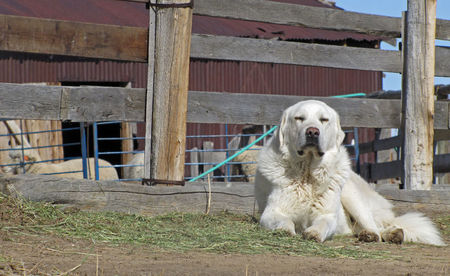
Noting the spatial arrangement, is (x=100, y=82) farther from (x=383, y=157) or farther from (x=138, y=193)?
(x=138, y=193)

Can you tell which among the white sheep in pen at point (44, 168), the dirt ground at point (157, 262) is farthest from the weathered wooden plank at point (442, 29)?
the white sheep in pen at point (44, 168)

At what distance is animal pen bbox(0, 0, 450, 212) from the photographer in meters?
5.19

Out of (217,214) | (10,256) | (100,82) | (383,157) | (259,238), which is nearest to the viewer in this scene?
(10,256)

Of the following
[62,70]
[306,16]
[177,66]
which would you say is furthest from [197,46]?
[62,70]

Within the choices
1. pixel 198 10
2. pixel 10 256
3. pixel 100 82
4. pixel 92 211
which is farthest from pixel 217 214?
pixel 100 82

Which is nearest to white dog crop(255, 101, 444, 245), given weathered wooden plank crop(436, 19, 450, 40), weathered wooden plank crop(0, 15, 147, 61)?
weathered wooden plank crop(0, 15, 147, 61)

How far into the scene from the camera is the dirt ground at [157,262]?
301 cm

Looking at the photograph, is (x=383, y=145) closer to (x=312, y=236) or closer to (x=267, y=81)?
(x=312, y=236)

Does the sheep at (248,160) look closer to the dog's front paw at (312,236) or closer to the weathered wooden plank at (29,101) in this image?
the weathered wooden plank at (29,101)

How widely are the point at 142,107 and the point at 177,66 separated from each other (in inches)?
19.2

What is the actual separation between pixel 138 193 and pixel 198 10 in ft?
5.98

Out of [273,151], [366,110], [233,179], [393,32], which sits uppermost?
[393,32]

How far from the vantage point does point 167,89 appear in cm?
545

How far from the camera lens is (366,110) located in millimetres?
6266
